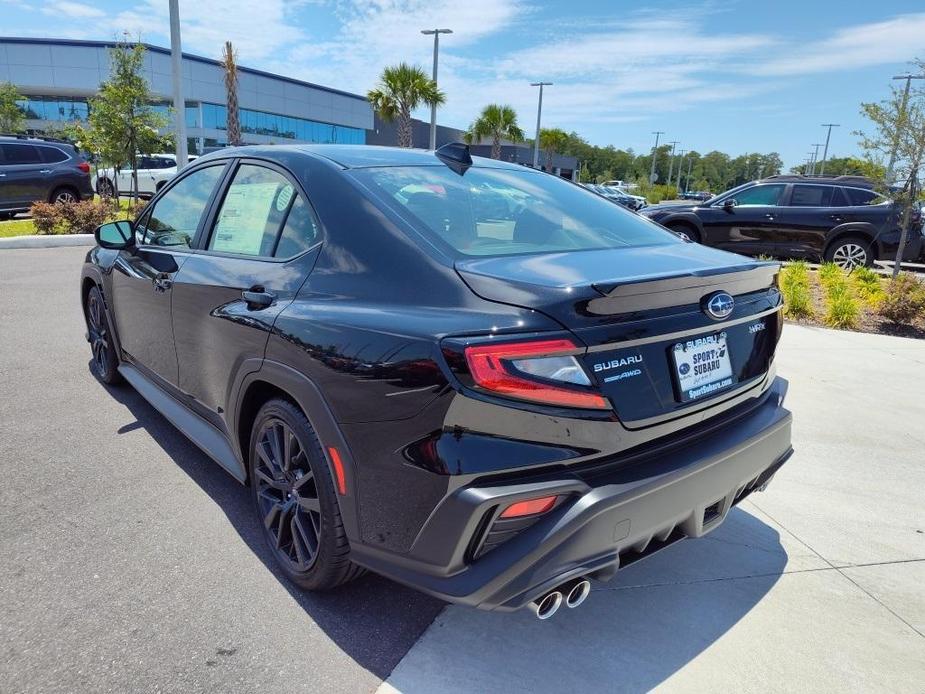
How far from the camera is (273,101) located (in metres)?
49.9

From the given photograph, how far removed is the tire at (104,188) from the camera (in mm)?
19812

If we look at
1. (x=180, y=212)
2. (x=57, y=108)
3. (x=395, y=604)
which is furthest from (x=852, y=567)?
(x=57, y=108)

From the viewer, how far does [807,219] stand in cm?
1221

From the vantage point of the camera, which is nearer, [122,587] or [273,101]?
[122,587]

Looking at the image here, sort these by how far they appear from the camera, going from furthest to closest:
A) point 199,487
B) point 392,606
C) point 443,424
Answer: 1. point 199,487
2. point 392,606
3. point 443,424

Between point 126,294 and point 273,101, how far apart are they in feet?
168

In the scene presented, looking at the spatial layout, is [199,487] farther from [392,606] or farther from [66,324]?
[66,324]

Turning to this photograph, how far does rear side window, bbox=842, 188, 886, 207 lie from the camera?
1208 centimetres

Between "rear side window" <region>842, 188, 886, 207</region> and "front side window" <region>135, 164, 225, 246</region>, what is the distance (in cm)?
1234

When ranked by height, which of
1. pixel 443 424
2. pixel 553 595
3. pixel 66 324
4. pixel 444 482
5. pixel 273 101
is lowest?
pixel 66 324

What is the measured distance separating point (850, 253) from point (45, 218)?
15481 millimetres

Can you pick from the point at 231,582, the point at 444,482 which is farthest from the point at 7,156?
the point at 444,482

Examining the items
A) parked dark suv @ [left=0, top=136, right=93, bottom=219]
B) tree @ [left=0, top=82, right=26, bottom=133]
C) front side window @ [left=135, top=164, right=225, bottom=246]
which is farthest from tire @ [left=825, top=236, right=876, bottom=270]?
tree @ [left=0, top=82, right=26, bottom=133]

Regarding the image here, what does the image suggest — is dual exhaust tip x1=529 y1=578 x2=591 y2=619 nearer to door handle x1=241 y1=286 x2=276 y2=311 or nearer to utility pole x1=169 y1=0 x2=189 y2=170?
door handle x1=241 y1=286 x2=276 y2=311
